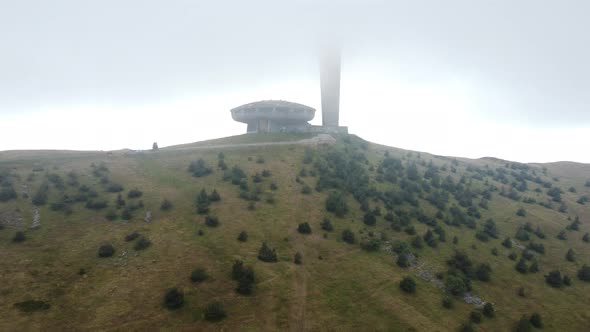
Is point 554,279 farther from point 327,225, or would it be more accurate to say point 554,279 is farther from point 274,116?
point 274,116

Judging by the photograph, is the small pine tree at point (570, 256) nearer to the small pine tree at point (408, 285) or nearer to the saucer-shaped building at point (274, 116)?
the small pine tree at point (408, 285)

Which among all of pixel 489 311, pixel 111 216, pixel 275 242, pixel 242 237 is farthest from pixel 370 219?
pixel 111 216

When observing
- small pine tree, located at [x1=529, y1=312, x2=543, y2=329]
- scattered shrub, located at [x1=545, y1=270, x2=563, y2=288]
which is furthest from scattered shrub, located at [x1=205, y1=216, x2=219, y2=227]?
scattered shrub, located at [x1=545, y1=270, x2=563, y2=288]

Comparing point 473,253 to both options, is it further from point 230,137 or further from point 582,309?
point 230,137

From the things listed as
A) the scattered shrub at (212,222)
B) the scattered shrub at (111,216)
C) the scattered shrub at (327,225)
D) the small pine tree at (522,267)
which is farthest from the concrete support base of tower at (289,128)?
the small pine tree at (522,267)

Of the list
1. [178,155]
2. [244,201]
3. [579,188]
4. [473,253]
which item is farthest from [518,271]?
[178,155]
